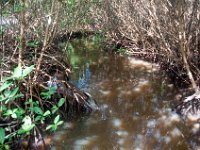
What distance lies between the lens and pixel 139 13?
863 centimetres

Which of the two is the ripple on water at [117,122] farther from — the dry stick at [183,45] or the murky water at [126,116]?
the dry stick at [183,45]

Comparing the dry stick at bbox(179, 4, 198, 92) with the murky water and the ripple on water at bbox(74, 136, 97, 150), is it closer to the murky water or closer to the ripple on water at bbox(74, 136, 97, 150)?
the murky water

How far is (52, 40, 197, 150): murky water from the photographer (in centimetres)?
485

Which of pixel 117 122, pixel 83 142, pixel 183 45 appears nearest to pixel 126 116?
pixel 117 122

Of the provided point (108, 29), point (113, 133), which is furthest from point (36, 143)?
point (108, 29)

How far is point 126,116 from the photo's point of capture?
5.74 m

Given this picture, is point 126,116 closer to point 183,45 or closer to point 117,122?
point 117,122

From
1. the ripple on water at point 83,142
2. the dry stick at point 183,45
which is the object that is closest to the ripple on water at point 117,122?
the ripple on water at point 83,142

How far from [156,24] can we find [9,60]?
3428 mm

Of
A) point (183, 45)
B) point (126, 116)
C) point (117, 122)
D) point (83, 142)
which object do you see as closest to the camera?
point (83, 142)

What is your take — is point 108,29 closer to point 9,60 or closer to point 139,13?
point 139,13

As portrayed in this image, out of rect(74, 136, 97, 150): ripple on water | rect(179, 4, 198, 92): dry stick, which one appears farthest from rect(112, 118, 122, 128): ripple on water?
rect(179, 4, 198, 92): dry stick

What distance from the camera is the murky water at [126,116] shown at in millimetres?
4852

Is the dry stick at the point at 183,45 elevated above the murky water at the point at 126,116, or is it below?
above
